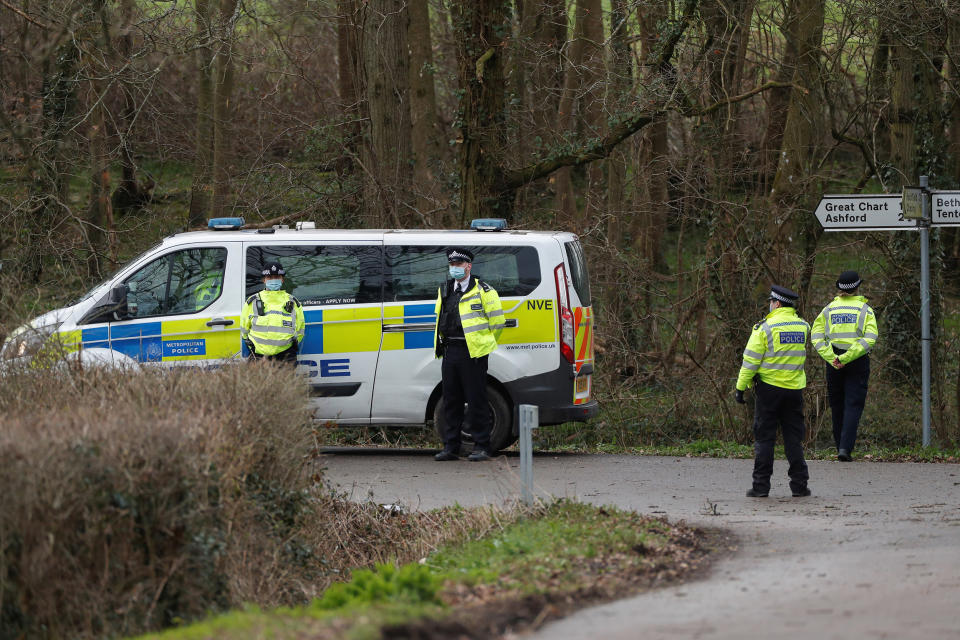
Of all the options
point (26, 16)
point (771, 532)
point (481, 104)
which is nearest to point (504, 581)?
point (771, 532)

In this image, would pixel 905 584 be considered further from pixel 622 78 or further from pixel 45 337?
pixel 622 78

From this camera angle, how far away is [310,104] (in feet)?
75.7

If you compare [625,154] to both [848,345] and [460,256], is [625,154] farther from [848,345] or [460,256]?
[460,256]

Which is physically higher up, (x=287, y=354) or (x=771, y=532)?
(x=287, y=354)

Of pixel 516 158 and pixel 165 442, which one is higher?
pixel 516 158

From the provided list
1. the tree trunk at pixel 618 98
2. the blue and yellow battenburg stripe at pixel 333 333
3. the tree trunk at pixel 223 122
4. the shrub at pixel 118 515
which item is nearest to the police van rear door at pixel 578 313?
the blue and yellow battenburg stripe at pixel 333 333

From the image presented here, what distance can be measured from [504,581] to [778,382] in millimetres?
4033

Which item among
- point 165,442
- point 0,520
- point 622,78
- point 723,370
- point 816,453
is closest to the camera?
point 0,520

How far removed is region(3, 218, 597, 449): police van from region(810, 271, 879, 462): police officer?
8.01 feet

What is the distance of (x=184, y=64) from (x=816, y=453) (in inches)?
672

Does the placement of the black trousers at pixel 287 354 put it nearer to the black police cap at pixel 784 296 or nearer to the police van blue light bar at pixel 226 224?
the police van blue light bar at pixel 226 224

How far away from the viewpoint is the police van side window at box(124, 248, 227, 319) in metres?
11.7

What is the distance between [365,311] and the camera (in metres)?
11.7

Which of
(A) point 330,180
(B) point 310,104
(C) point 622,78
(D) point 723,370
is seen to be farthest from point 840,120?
(B) point 310,104
